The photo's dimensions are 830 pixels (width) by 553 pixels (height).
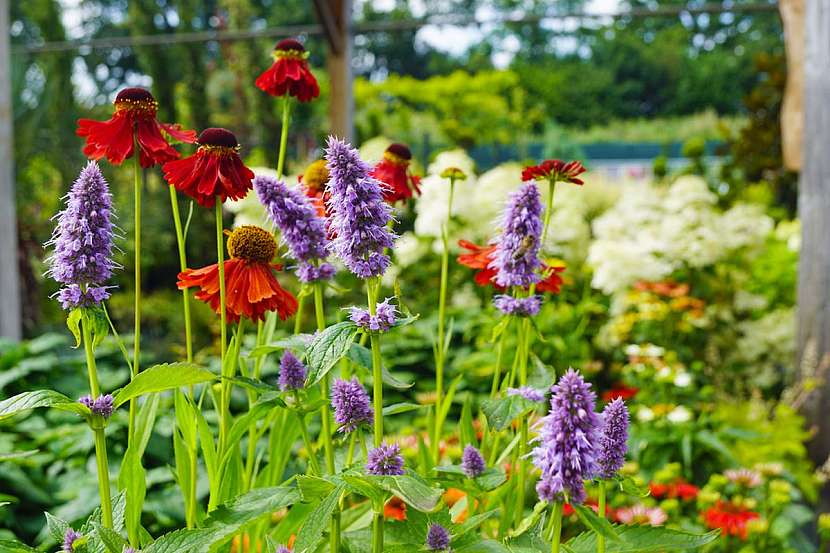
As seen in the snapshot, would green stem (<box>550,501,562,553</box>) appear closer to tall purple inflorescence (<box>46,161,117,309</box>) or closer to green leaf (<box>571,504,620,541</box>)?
green leaf (<box>571,504,620,541</box>)

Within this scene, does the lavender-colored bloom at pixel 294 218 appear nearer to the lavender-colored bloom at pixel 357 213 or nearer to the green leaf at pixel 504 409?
the lavender-colored bloom at pixel 357 213

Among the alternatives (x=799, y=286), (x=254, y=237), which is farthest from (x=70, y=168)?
(x=254, y=237)

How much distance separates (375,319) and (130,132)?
1.22 ft

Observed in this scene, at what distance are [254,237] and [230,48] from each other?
8710 millimetres

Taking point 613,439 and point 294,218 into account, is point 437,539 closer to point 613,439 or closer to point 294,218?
point 613,439

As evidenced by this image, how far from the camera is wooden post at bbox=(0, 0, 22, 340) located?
3283mm

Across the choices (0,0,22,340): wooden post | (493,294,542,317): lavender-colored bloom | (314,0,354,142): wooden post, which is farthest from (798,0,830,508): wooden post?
(314,0,354,142): wooden post

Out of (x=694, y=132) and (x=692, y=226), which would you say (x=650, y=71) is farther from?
(x=692, y=226)

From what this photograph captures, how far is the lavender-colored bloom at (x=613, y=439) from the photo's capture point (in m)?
0.78

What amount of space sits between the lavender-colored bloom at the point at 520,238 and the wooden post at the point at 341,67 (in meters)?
4.67

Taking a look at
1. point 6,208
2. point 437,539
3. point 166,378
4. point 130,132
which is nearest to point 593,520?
point 437,539

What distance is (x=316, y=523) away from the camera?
0.77 meters

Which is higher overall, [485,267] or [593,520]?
[485,267]

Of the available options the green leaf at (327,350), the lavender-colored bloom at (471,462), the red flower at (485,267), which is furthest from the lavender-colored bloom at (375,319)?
the red flower at (485,267)
